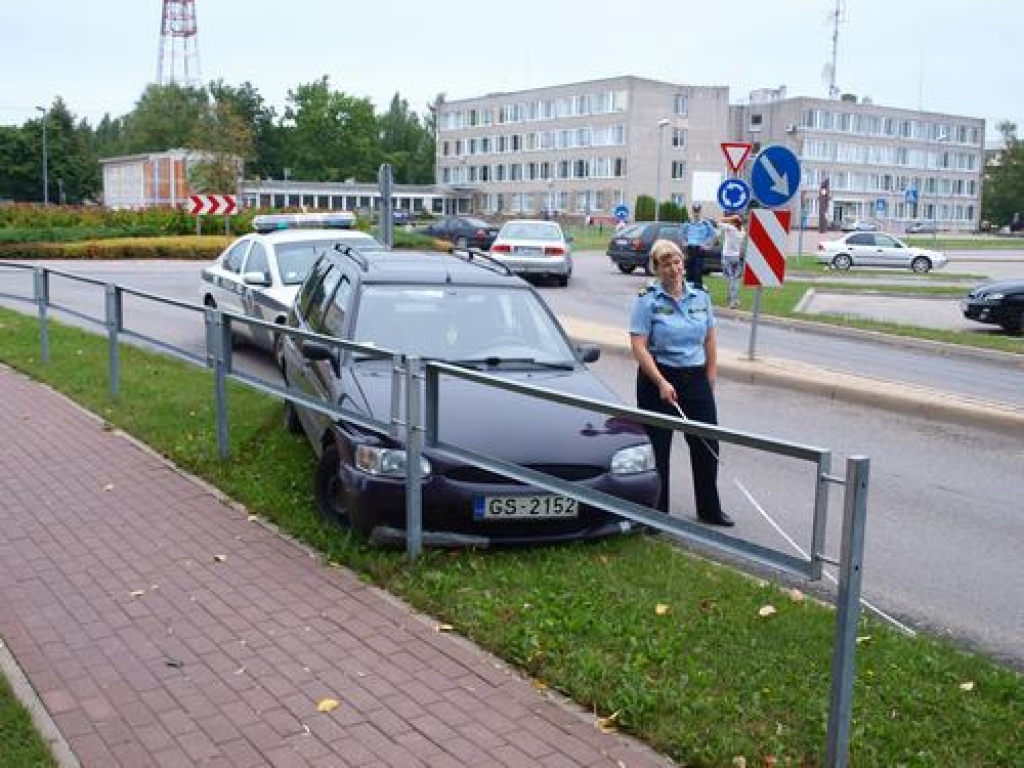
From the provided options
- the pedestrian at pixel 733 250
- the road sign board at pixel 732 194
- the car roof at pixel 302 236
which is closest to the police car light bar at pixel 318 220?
the car roof at pixel 302 236

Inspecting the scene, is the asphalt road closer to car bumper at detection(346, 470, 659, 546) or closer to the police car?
car bumper at detection(346, 470, 659, 546)

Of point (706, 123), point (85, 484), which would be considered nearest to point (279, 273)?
point (85, 484)

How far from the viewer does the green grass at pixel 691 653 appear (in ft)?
12.8

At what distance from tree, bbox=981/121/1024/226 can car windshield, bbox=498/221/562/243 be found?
373ft

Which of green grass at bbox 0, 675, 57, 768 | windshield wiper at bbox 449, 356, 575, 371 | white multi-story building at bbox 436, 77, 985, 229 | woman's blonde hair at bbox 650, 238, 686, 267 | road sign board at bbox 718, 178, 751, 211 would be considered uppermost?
white multi-story building at bbox 436, 77, 985, 229

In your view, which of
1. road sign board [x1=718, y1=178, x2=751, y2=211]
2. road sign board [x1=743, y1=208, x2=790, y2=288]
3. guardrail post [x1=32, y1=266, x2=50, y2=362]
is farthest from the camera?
road sign board [x1=718, y1=178, x2=751, y2=211]

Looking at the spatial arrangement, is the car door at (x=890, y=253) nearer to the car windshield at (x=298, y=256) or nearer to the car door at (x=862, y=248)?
the car door at (x=862, y=248)

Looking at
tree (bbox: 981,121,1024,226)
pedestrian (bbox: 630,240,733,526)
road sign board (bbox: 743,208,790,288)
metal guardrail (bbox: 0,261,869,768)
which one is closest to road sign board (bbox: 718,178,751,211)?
road sign board (bbox: 743,208,790,288)

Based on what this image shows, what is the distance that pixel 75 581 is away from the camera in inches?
216

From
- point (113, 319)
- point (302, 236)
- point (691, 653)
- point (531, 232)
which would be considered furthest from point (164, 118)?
point (691, 653)

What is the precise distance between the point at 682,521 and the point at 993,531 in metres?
3.79

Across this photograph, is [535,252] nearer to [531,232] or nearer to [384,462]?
[531,232]

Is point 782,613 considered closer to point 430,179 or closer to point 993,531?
point 993,531

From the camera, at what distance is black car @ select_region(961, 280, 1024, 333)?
781 inches
